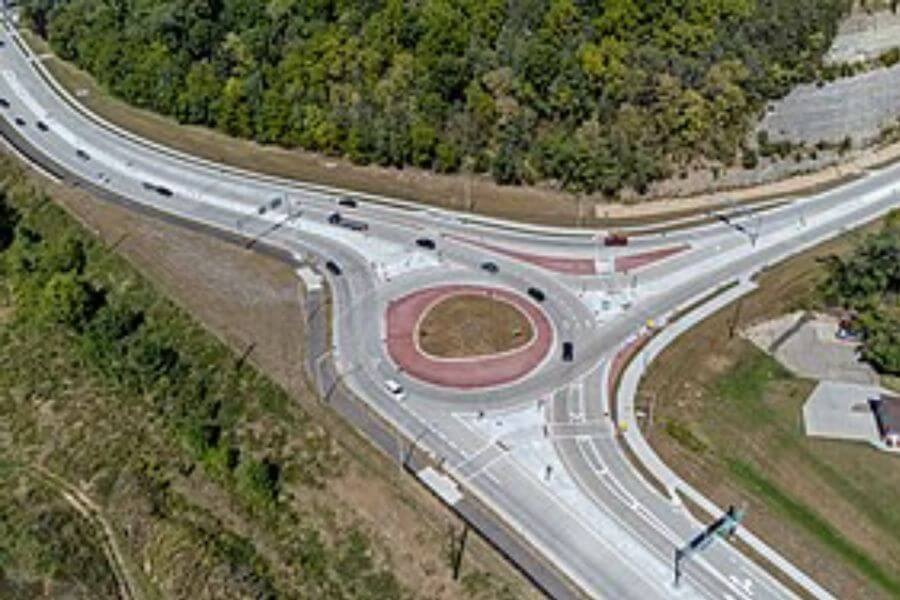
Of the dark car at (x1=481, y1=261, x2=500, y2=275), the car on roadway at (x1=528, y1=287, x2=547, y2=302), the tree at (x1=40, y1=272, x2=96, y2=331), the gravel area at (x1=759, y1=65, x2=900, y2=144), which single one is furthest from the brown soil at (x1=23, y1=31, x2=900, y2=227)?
the tree at (x1=40, y1=272, x2=96, y2=331)

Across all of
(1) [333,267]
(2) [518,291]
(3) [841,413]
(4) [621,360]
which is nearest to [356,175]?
(1) [333,267]

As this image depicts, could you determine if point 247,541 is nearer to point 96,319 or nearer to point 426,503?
point 426,503

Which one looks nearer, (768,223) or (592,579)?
Answer: (592,579)

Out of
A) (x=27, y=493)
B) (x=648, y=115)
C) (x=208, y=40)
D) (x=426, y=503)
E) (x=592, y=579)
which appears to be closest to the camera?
(x=592, y=579)

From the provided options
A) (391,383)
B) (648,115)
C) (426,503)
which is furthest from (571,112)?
(426,503)

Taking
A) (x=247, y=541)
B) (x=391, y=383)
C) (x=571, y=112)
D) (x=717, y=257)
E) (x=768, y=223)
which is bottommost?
(x=247, y=541)

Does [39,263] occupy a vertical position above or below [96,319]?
above

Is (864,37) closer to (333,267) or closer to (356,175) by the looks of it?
(356,175)
